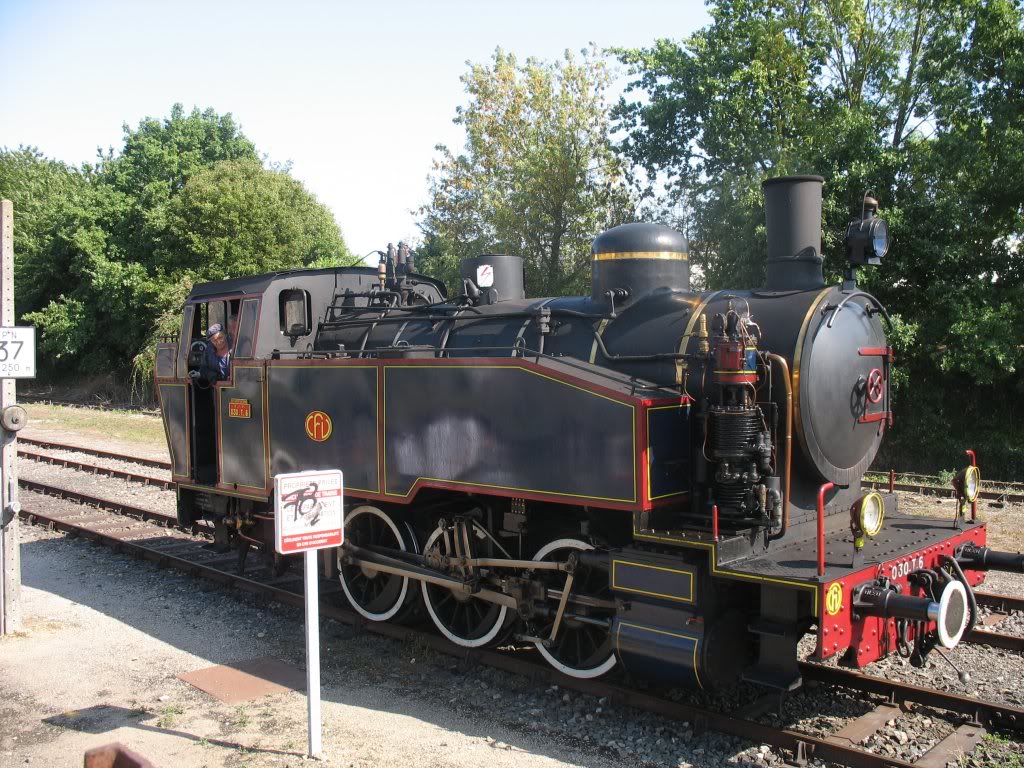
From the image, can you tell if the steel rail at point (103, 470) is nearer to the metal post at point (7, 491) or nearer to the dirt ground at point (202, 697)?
the metal post at point (7, 491)

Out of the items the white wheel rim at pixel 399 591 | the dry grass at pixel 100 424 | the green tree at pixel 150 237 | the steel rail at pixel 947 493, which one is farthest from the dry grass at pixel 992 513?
the green tree at pixel 150 237

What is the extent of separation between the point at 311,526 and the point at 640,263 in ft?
9.57

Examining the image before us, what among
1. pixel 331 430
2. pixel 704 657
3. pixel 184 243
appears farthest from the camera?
pixel 184 243

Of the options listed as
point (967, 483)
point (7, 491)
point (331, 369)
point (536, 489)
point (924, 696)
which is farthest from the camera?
point (7, 491)

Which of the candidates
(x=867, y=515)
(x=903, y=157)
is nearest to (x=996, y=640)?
(x=867, y=515)

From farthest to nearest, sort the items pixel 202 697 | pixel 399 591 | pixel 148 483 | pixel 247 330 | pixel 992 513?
pixel 148 483 → pixel 992 513 → pixel 247 330 → pixel 399 591 → pixel 202 697

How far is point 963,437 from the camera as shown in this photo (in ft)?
54.6

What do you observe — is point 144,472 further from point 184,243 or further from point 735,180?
point 184,243

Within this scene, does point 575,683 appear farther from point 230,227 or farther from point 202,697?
point 230,227

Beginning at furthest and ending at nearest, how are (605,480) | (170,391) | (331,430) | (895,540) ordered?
(170,391), (331,430), (895,540), (605,480)

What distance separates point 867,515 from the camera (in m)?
4.89

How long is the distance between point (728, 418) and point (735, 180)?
13221mm

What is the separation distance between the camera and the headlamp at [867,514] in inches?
191

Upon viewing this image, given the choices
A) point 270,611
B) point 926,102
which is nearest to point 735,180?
point 926,102
